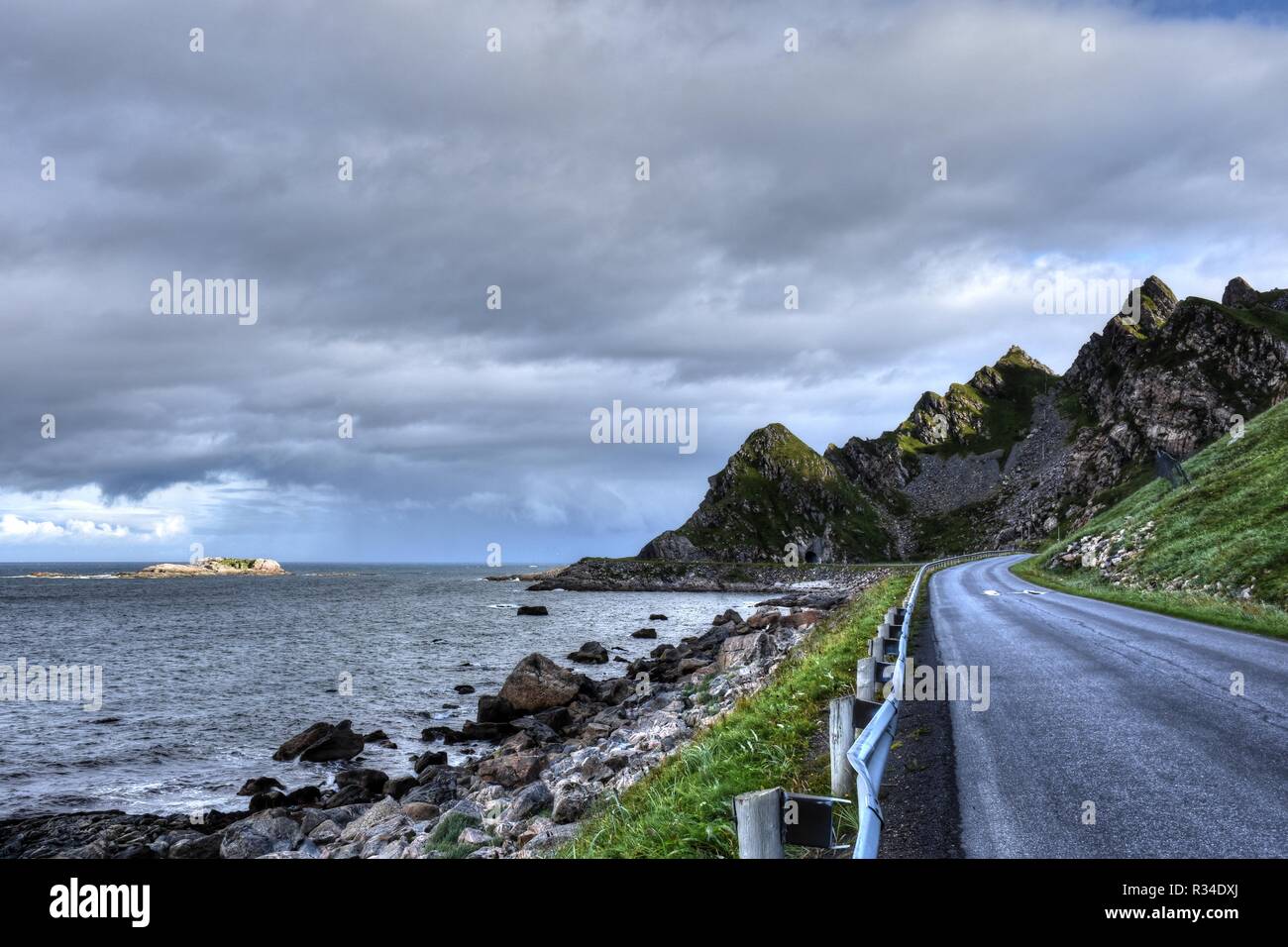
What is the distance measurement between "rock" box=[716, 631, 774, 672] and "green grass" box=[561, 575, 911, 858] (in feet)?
58.6

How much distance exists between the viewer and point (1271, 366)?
123750 mm

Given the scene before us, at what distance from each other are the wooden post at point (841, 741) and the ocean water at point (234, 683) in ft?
64.0

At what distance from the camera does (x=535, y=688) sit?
29.0 meters

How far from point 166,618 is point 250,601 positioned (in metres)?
27.0

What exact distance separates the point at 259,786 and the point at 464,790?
6.81 m

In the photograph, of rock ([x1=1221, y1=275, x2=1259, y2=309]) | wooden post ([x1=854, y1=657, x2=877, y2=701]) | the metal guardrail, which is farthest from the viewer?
rock ([x1=1221, y1=275, x2=1259, y2=309])

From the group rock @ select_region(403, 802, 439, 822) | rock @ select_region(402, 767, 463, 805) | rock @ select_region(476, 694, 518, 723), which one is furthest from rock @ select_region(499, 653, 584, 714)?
rock @ select_region(403, 802, 439, 822)

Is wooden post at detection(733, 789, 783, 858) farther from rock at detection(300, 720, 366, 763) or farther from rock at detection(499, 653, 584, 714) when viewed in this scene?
rock at detection(499, 653, 584, 714)

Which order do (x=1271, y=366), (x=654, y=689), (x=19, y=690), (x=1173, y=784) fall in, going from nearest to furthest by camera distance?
(x=1173, y=784) → (x=654, y=689) → (x=19, y=690) → (x=1271, y=366)

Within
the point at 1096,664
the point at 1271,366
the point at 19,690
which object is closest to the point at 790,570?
the point at 1271,366

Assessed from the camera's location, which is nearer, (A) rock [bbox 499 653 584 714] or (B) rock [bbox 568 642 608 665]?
(A) rock [bbox 499 653 584 714]

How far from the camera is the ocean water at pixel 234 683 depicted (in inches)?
857

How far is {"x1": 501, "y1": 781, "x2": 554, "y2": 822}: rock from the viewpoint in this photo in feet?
43.8
